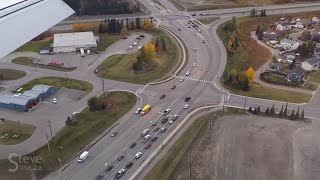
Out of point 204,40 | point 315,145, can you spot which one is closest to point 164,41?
point 204,40

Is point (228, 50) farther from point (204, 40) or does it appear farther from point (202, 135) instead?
point (202, 135)

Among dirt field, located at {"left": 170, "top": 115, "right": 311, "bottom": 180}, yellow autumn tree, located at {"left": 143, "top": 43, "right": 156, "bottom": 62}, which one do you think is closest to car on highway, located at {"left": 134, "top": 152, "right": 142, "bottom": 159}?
dirt field, located at {"left": 170, "top": 115, "right": 311, "bottom": 180}

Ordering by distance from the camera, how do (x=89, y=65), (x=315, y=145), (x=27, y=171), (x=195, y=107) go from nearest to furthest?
(x=27, y=171)
(x=315, y=145)
(x=195, y=107)
(x=89, y=65)

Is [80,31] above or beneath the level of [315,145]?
above

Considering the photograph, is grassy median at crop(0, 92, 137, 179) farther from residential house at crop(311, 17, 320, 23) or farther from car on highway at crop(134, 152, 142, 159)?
residential house at crop(311, 17, 320, 23)

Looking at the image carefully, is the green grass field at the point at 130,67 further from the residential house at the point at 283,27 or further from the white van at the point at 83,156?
the residential house at the point at 283,27
